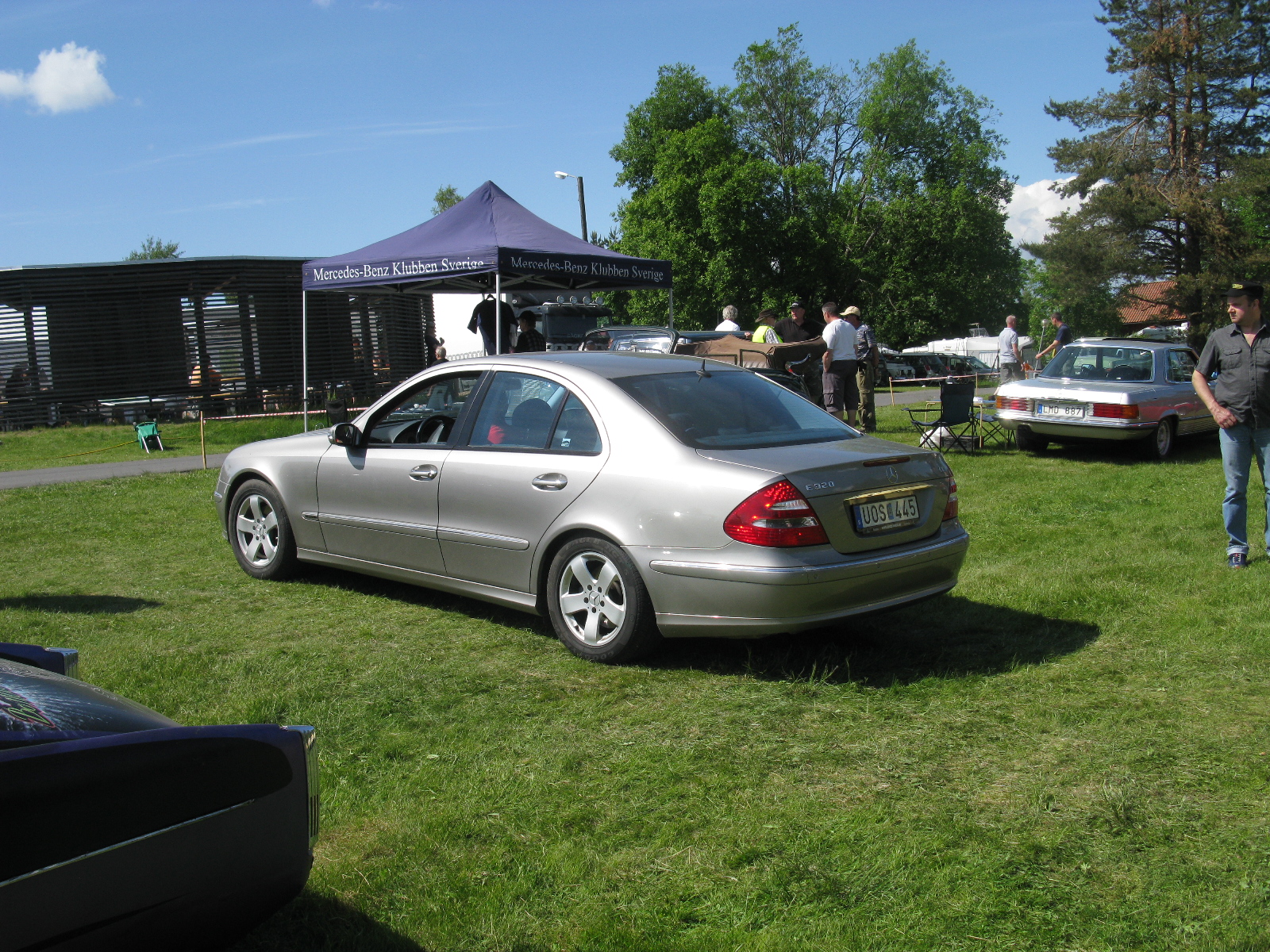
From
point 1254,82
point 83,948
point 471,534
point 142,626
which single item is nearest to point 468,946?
point 83,948

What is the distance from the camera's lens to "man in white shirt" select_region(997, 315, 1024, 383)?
17.9 meters

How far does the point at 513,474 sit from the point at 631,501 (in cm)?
77

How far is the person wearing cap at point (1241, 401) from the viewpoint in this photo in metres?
6.48

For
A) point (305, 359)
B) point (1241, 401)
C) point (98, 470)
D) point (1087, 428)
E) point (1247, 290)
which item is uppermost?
point (305, 359)

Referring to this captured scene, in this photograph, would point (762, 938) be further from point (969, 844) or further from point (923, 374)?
point (923, 374)

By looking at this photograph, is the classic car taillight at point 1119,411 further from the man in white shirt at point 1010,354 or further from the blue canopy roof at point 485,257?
the man in white shirt at point 1010,354

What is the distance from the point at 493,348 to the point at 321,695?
1012cm

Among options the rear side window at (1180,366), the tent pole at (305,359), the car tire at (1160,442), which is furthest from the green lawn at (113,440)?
the rear side window at (1180,366)


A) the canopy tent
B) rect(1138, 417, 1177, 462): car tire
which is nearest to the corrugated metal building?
the canopy tent

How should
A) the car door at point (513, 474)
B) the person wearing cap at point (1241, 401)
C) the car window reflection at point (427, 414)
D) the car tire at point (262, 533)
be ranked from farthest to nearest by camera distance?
the car tire at point (262, 533)
the person wearing cap at point (1241, 401)
the car window reflection at point (427, 414)
the car door at point (513, 474)

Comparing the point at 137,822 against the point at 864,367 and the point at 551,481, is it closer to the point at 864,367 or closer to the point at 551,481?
the point at 551,481

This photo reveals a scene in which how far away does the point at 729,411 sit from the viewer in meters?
5.34

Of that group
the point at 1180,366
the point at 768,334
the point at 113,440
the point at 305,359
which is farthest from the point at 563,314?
the point at 1180,366

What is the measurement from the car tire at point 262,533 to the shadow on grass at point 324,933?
163 inches
